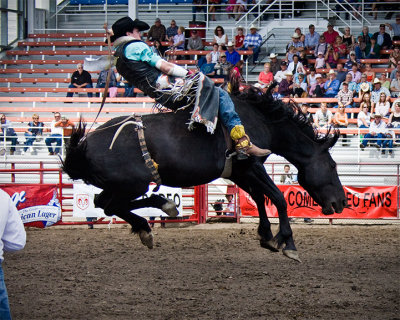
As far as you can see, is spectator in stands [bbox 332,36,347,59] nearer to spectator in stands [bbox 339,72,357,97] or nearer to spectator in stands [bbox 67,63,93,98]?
spectator in stands [bbox 339,72,357,97]

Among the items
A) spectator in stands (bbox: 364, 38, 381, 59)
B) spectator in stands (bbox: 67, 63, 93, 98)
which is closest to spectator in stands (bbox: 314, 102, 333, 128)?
spectator in stands (bbox: 364, 38, 381, 59)

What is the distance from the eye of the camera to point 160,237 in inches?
440

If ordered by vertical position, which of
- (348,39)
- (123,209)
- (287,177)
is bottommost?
(287,177)

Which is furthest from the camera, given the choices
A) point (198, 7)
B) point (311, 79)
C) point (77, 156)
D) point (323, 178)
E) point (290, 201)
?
point (198, 7)

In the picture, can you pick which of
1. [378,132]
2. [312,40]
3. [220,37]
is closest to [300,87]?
[312,40]

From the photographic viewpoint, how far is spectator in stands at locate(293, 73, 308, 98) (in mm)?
17344

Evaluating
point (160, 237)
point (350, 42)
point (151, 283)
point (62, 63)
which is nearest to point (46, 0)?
point (62, 63)

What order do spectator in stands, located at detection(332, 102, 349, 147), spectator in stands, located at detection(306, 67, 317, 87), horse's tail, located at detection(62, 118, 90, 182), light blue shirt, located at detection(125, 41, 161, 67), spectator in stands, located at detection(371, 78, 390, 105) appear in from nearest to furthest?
horse's tail, located at detection(62, 118, 90, 182), light blue shirt, located at detection(125, 41, 161, 67), spectator in stands, located at detection(332, 102, 349, 147), spectator in stands, located at detection(371, 78, 390, 105), spectator in stands, located at detection(306, 67, 317, 87)

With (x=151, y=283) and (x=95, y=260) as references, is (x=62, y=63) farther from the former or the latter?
(x=151, y=283)

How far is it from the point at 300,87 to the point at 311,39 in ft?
8.36

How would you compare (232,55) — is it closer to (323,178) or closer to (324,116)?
(324,116)

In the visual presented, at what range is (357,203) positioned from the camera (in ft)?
43.2

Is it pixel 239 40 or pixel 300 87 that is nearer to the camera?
pixel 300 87

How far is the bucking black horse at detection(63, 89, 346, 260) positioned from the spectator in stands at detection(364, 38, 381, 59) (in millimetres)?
13055
